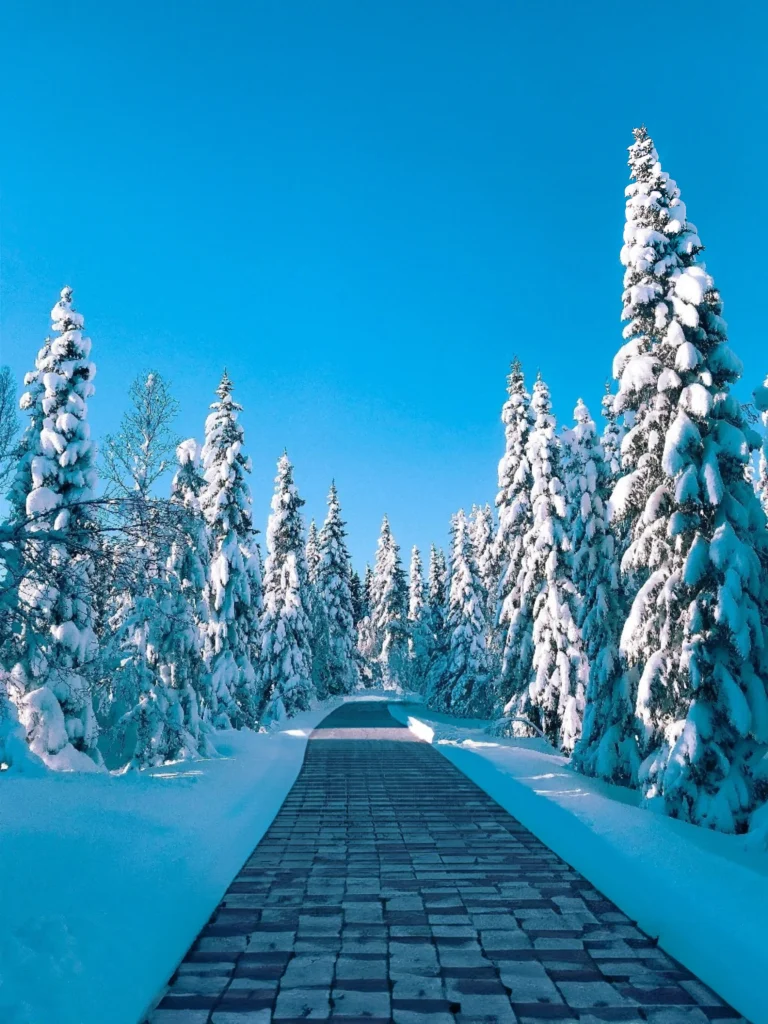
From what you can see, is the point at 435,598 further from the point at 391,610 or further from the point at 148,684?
the point at 148,684

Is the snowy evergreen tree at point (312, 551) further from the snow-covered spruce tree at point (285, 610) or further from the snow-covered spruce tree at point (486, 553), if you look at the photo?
the snow-covered spruce tree at point (285, 610)

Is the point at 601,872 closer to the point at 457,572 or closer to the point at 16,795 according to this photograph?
the point at 16,795

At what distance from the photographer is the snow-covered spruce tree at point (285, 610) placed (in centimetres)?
3716

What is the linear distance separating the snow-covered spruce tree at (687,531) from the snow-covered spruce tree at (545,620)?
9472 millimetres

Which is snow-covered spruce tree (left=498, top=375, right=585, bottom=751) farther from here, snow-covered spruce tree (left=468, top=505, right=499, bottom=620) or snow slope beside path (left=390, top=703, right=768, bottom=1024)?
snow-covered spruce tree (left=468, top=505, right=499, bottom=620)

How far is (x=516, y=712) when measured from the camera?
2545 cm

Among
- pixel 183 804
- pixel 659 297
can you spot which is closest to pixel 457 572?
pixel 659 297

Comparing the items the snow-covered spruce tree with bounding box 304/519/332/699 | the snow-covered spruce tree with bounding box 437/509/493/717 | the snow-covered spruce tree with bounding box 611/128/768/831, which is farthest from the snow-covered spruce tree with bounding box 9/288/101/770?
the snow-covered spruce tree with bounding box 304/519/332/699

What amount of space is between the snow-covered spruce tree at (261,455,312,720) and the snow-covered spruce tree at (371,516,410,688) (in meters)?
28.4

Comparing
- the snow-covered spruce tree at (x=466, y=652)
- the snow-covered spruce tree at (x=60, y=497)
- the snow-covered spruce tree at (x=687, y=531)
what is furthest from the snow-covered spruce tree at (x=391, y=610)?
the snow-covered spruce tree at (x=687, y=531)

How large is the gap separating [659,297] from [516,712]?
16617 mm

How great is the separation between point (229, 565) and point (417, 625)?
4556 cm

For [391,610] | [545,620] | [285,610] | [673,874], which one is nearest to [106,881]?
[673,874]

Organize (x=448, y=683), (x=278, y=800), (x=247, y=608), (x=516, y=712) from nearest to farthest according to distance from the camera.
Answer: (x=278, y=800) → (x=516, y=712) → (x=247, y=608) → (x=448, y=683)
